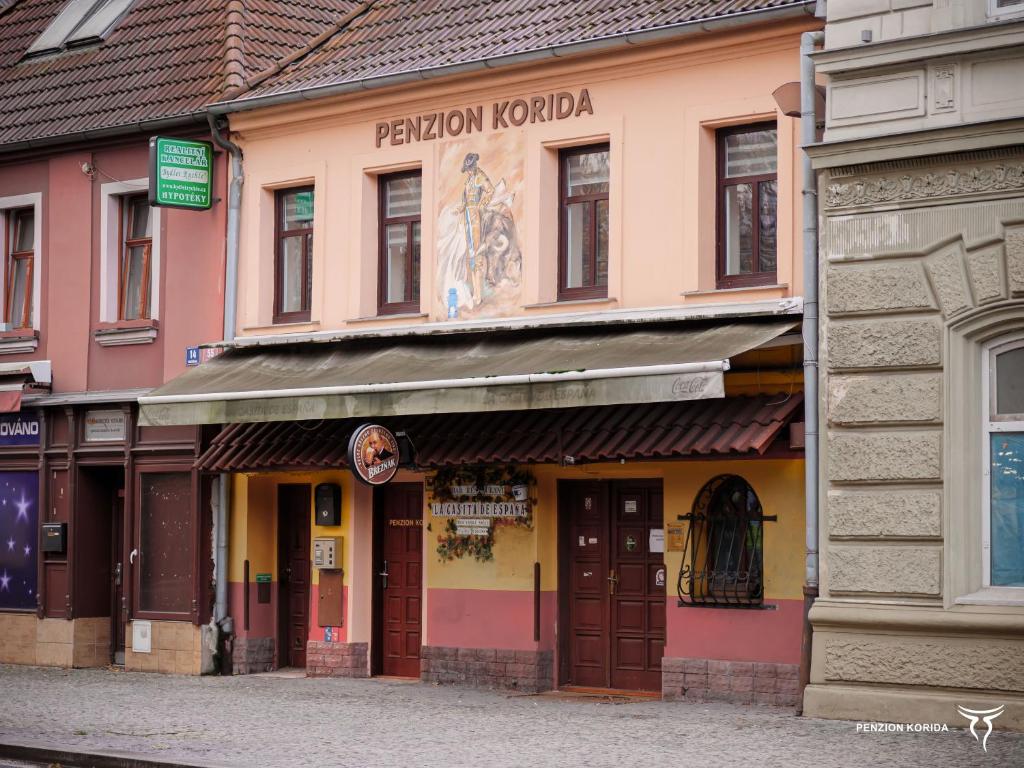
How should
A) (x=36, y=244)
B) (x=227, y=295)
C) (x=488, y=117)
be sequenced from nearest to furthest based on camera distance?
1. (x=488, y=117)
2. (x=227, y=295)
3. (x=36, y=244)

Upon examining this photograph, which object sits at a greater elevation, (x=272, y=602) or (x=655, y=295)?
(x=655, y=295)

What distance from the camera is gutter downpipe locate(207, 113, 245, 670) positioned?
19453 mm

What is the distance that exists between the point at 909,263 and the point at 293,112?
333 inches

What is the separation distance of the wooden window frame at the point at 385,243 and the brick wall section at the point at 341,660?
381 centimetres

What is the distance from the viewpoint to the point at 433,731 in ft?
44.9

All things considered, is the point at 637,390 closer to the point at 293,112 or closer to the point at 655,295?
the point at 655,295

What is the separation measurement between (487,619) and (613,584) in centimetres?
143

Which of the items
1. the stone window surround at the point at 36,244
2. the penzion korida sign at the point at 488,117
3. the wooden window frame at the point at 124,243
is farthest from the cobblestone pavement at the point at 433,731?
the penzion korida sign at the point at 488,117

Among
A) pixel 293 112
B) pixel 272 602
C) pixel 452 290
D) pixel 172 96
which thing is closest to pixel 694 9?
pixel 452 290

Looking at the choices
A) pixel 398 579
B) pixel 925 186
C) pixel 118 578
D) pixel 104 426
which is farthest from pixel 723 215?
pixel 118 578

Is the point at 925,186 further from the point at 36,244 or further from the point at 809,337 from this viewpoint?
the point at 36,244

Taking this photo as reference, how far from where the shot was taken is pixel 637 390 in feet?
47.3

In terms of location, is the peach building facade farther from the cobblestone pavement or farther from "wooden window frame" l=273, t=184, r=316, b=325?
the cobblestone pavement

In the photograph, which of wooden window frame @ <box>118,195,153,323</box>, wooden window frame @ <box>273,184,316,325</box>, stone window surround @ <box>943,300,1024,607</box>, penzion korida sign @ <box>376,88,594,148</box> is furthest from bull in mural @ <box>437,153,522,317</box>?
stone window surround @ <box>943,300,1024,607</box>
